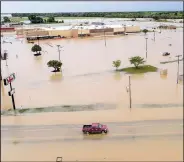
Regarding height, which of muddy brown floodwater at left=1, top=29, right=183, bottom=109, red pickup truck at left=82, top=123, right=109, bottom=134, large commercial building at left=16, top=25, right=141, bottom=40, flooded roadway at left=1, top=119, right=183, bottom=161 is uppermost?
large commercial building at left=16, top=25, right=141, bottom=40

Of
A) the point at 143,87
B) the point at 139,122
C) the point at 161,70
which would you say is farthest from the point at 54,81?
the point at 139,122

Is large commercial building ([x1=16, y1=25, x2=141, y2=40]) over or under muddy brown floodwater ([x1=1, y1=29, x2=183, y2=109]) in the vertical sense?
over

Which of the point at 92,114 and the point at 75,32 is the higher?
the point at 75,32

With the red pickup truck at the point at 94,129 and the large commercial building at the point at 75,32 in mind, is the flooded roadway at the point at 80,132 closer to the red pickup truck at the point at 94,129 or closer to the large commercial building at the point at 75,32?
the red pickup truck at the point at 94,129

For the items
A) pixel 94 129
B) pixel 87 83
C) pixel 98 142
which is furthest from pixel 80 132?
pixel 87 83

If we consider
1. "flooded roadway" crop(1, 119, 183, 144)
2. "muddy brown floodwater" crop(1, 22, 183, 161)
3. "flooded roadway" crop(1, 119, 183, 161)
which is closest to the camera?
"flooded roadway" crop(1, 119, 183, 161)

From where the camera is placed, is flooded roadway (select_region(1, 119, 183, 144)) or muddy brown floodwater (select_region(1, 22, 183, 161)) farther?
flooded roadway (select_region(1, 119, 183, 144))

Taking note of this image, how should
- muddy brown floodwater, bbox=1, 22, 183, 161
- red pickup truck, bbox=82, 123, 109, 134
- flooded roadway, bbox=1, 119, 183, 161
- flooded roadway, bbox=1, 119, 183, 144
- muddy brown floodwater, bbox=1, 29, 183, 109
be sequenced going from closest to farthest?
flooded roadway, bbox=1, 119, 183, 161 → muddy brown floodwater, bbox=1, 22, 183, 161 → flooded roadway, bbox=1, 119, 183, 144 → red pickup truck, bbox=82, 123, 109, 134 → muddy brown floodwater, bbox=1, 29, 183, 109

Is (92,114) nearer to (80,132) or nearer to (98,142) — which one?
(80,132)

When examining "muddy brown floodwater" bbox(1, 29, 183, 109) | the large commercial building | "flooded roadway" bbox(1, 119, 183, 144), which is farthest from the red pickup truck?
the large commercial building

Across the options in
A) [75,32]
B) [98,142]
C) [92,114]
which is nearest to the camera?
[98,142]

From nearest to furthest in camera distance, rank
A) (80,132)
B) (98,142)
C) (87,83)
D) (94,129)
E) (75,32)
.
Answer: (98,142), (94,129), (80,132), (87,83), (75,32)

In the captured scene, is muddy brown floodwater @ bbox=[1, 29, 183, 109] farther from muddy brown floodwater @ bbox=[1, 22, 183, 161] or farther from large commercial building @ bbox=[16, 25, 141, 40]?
large commercial building @ bbox=[16, 25, 141, 40]

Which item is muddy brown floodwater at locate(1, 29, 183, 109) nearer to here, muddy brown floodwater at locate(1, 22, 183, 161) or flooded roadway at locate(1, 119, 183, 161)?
muddy brown floodwater at locate(1, 22, 183, 161)
